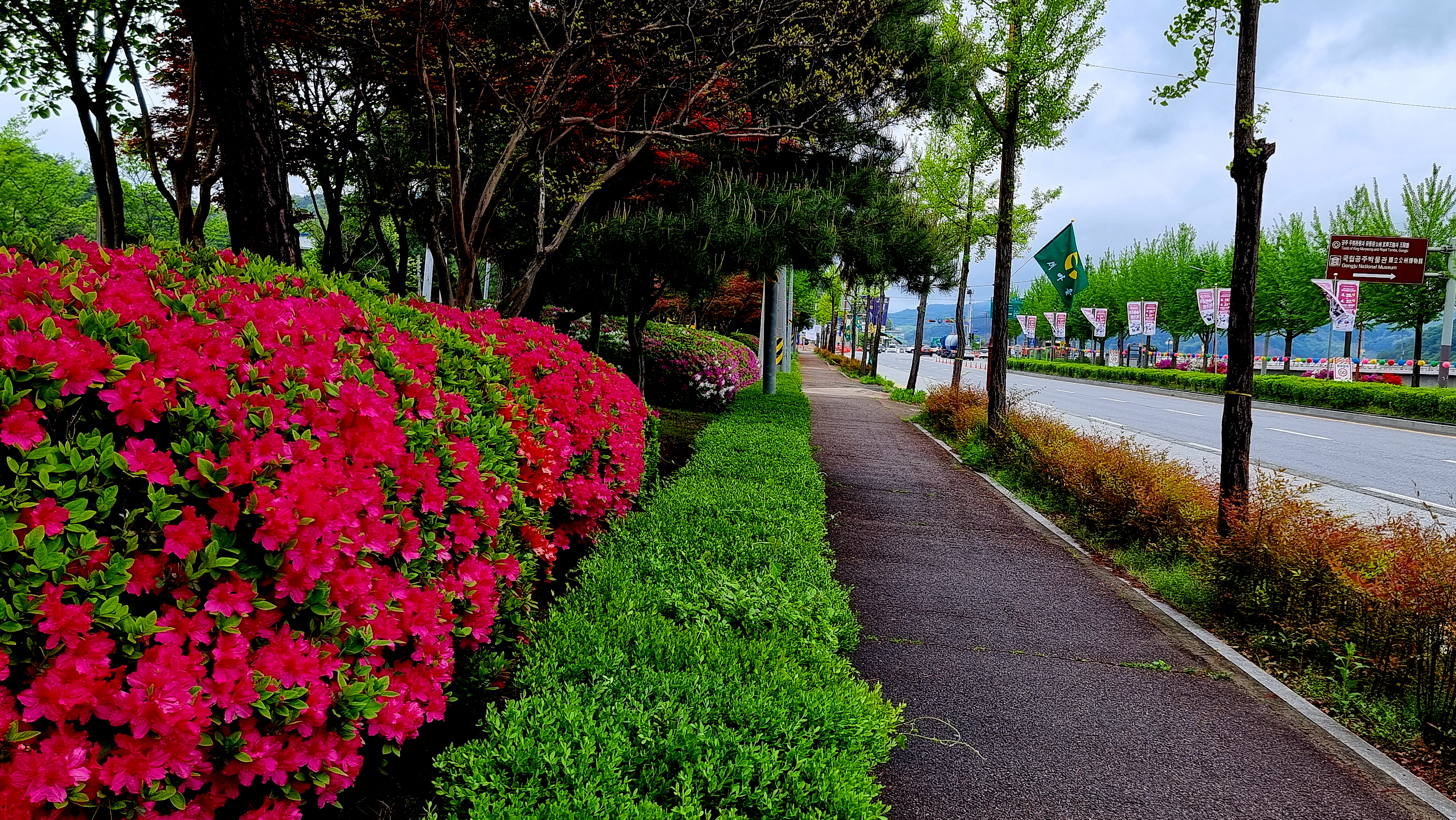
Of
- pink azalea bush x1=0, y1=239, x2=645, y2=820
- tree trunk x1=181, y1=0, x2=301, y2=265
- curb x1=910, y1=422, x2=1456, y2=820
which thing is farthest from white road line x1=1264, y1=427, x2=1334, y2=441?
pink azalea bush x1=0, y1=239, x2=645, y2=820

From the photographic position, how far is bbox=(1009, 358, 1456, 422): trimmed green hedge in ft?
63.4

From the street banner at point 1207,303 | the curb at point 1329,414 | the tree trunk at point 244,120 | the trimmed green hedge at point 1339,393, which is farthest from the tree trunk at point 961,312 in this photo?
the street banner at point 1207,303

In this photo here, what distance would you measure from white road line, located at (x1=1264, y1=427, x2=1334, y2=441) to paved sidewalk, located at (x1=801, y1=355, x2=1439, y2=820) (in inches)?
506

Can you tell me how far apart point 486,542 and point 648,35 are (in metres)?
5.40

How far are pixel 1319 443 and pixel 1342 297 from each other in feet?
54.0

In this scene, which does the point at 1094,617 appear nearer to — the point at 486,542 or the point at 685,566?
the point at 685,566

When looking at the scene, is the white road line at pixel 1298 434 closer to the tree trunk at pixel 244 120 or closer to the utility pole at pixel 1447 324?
the utility pole at pixel 1447 324

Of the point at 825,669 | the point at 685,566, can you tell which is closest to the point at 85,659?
the point at 825,669

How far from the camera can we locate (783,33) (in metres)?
7.70

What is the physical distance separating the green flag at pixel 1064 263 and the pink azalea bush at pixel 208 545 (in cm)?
1061

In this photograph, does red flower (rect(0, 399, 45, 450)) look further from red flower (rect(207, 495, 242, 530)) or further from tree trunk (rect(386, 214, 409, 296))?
tree trunk (rect(386, 214, 409, 296))

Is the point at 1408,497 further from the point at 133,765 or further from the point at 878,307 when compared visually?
the point at 878,307

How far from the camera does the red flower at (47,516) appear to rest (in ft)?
5.05

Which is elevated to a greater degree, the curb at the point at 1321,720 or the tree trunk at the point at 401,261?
the tree trunk at the point at 401,261
